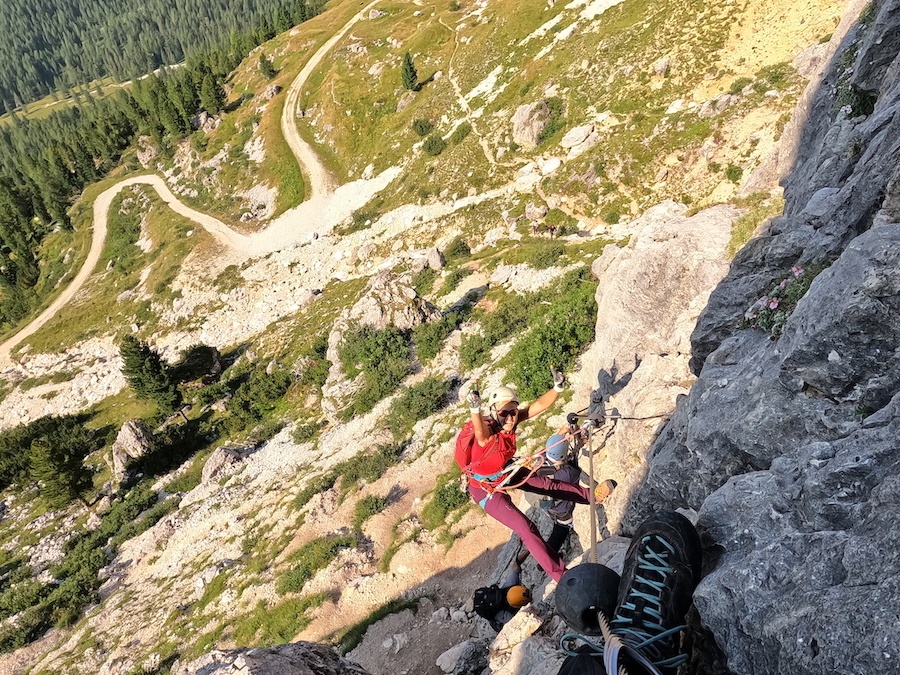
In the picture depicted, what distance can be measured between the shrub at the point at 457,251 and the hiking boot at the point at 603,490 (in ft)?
125

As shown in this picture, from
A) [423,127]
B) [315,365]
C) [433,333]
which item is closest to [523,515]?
[433,333]

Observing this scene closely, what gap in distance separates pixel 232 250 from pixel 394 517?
66.5 metres

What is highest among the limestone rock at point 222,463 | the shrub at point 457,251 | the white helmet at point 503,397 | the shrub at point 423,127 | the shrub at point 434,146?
the shrub at point 423,127

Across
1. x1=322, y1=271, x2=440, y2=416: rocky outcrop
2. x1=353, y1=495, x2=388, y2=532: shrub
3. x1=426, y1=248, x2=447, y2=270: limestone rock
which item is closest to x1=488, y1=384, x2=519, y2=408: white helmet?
x1=353, y1=495, x2=388, y2=532: shrub

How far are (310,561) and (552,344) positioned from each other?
1380 centimetres

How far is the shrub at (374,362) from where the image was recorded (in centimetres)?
2995

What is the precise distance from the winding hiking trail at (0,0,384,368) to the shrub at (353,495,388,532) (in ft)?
183

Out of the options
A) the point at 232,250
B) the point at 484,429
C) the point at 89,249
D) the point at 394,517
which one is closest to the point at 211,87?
the point at 89,249

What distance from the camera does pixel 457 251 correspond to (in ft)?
160

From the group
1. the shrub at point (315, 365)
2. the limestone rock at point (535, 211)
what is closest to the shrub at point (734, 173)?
the limestone rock at point (535, 211)

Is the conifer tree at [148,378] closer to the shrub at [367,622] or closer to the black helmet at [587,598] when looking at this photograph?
the shrub at [367,622]

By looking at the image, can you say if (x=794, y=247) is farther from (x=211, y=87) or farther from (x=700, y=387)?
(x=211, y=87)

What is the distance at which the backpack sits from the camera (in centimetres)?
1064

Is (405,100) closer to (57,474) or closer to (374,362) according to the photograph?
(374,362)
